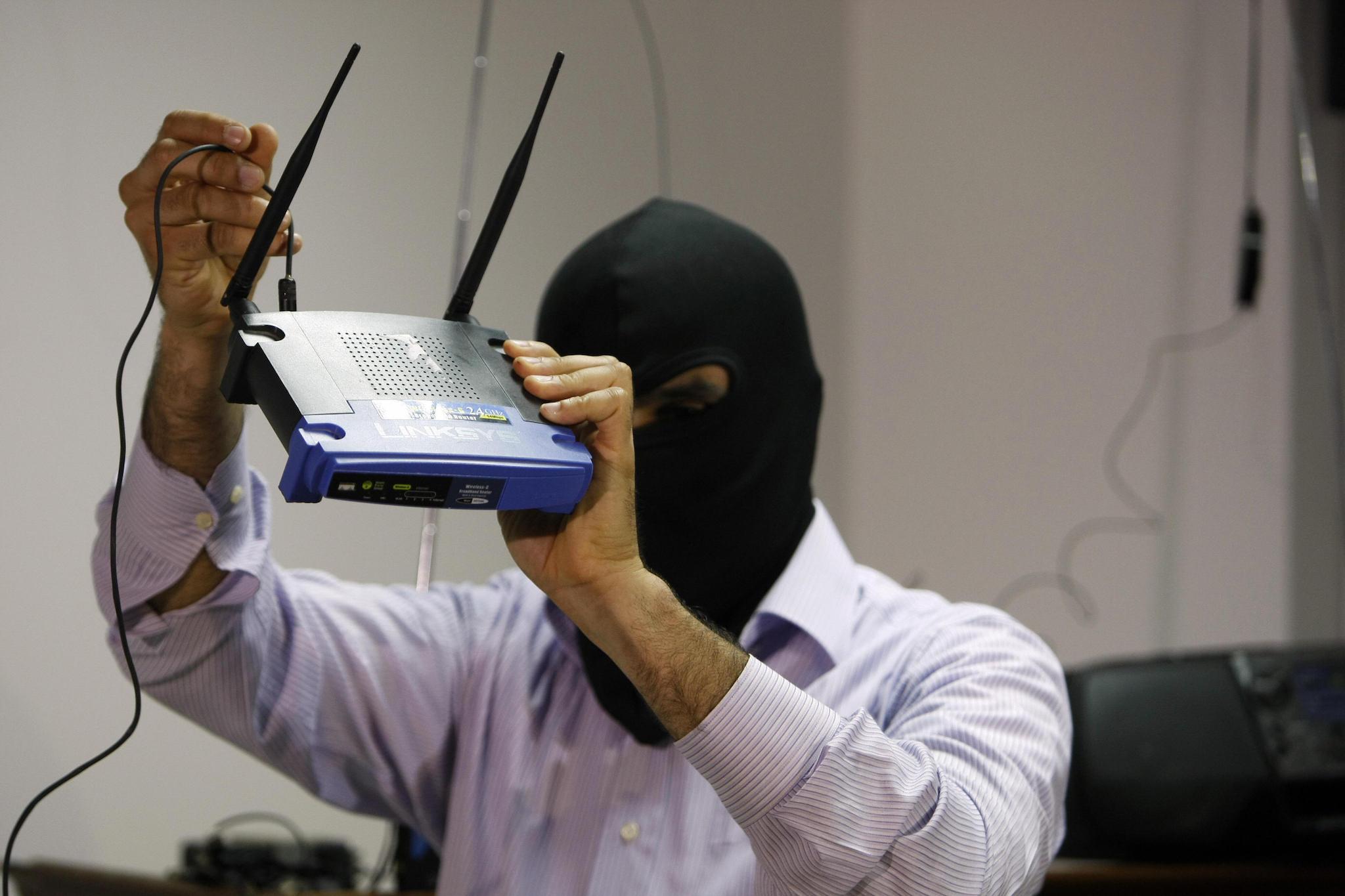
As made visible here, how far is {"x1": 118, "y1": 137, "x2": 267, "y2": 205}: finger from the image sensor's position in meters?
0.90

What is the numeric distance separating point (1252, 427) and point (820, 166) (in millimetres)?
893

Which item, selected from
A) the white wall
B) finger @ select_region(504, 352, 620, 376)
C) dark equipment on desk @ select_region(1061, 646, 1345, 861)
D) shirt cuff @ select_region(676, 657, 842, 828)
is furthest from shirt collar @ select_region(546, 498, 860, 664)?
the white wall

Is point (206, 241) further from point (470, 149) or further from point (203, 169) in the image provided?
point (470, 149)

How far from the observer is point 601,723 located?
1199 millimetres

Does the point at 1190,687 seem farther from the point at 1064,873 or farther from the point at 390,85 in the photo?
the point at 390,85

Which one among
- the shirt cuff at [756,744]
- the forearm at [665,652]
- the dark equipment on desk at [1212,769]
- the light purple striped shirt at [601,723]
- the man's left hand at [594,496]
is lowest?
the dark equipment on desk at [1212,769]

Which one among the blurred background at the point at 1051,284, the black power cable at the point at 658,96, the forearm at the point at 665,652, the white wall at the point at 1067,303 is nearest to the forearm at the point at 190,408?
the forearm at the point at 665,652

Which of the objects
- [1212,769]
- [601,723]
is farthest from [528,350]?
[1212,769]

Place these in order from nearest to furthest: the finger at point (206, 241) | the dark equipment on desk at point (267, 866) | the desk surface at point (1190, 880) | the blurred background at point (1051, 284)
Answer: the finger at point (206, 241)
the dark equipment on desk at point (267, 866)
the desk surface at point (1190, 880)
the blurred background at point (1051, 284)

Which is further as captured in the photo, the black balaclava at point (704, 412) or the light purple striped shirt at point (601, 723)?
Answer: the black balaclava at point (704, 412)

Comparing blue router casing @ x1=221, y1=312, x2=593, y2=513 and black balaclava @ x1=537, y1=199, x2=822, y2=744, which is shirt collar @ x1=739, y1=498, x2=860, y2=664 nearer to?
black balaclava @ x1=537, y1=199, x2=822, y2=744

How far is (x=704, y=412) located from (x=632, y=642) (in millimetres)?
340

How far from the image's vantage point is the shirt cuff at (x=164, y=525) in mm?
1010

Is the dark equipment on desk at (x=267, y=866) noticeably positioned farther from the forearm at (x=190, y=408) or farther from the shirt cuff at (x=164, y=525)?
the forearm at (x=190, y=408)
